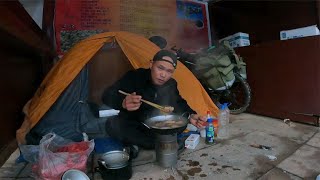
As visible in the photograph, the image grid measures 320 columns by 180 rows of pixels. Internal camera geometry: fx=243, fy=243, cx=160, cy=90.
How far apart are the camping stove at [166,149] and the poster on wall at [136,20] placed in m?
3.15

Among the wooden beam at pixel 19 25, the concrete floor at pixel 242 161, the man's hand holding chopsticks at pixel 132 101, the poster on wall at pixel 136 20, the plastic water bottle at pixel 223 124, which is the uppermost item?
the poster on wall at pixel 136 20

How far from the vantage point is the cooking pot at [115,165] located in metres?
2.05

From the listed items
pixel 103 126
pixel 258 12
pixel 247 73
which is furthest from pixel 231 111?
pixel 103 126

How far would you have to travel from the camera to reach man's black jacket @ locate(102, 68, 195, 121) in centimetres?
257

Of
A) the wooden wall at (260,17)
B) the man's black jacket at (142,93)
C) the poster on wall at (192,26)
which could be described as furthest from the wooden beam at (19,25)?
the wooden wall at (260,17)

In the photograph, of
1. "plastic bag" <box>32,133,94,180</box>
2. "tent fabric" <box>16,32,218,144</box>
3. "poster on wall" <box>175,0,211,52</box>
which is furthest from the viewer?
"poster on wall" <box>175,0,211,52</box>

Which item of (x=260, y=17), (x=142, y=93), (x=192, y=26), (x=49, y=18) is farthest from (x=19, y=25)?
(x=260, y=17)

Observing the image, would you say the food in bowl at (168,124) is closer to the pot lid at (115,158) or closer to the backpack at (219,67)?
the pot lid at (115,158)

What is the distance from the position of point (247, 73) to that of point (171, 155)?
9.31ft

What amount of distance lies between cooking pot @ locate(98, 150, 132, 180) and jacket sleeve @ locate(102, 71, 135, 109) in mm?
546

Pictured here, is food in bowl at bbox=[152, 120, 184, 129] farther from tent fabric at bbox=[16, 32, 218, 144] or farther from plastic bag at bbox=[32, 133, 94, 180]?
tent fabric at bbox=[16, 32, 218, 144]

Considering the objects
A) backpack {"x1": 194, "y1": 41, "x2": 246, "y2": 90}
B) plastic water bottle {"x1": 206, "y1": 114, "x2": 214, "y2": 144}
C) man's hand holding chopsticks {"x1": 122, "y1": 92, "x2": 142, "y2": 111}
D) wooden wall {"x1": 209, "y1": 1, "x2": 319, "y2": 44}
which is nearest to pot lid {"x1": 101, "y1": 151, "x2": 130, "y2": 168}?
man's hand holding chopsticks {"x1": 122, "y1": 92, "x2": 142, "y2": 111}

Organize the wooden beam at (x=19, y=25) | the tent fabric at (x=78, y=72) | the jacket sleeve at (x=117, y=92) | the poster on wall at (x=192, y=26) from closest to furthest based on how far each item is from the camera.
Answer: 1. the wooden beam at (x=19, y=25)
2. the jacket sleeve at (x=117, y=92)
3. the tent fabric at (x=78, y=72)
4. the poster on wall at (x=192, y=26)

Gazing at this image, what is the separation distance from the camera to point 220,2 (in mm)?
5570
